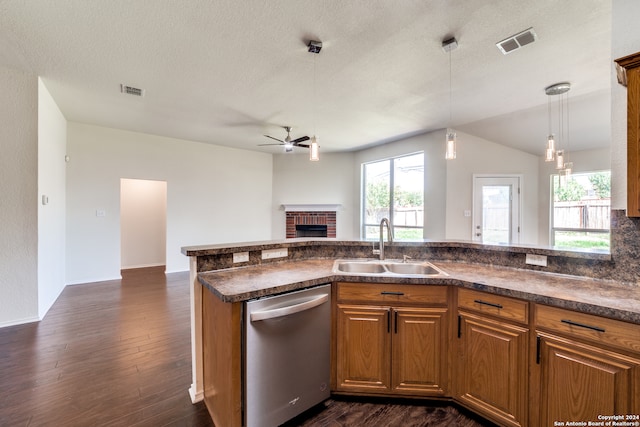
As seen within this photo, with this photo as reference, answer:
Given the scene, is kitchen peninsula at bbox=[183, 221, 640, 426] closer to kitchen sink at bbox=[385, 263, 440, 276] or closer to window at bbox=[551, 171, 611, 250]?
kitchen sink at bbox=[385, 263, 440, 276]

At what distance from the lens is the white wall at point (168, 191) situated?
4539 millimetres

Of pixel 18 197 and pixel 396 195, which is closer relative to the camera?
pixel 18 197

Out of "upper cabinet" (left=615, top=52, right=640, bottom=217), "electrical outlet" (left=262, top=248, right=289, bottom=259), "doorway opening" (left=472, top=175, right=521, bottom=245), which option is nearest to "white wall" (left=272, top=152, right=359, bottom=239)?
"doorway opening" (left=472, top=175, right=521, bottom=245)

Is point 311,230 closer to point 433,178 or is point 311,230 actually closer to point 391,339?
point 433,178

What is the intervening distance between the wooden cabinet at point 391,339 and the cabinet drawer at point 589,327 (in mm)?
511

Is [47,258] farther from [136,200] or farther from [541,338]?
[541,338]

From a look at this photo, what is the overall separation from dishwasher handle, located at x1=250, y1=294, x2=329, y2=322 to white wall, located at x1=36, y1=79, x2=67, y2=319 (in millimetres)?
3366

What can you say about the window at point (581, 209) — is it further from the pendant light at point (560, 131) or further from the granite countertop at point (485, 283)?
the granite countertop at point (485, 283)

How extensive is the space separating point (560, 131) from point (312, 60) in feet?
A: 14.6

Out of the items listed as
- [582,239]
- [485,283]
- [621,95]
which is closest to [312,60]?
[621,95]

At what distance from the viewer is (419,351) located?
174cm

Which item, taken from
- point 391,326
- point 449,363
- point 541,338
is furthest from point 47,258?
point 541,338

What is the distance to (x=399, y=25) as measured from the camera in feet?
6.82

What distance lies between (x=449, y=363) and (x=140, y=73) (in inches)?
152
